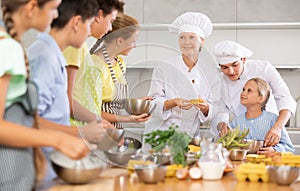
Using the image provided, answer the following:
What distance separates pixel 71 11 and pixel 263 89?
1488mm

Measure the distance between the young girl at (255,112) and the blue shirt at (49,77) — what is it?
1360 millimetres

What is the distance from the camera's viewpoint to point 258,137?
7.90 ft

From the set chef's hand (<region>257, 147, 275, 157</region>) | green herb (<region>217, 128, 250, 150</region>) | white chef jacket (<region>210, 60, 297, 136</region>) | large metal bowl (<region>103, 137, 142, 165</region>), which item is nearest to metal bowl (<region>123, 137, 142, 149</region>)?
large metal bowl (<region>103, 137, 142, 165</region>)

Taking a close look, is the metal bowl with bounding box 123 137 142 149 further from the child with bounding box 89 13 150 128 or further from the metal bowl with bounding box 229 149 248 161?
the metal bowl with bounding box 229 149 248 161

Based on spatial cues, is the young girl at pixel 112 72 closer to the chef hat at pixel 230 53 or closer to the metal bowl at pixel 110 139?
the metal bowl at pixel 110 139

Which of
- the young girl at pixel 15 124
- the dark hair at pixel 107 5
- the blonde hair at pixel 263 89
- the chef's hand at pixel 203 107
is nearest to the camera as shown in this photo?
the young girl at pixel 15 124

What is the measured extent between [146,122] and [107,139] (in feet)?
1.46

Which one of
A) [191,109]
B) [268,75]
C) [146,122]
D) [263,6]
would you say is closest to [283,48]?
[263,6]

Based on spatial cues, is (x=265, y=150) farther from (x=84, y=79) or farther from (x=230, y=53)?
(x=84, y=79)

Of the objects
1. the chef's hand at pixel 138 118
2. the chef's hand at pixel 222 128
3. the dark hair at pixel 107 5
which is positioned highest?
the dark hair at pixel 107 5

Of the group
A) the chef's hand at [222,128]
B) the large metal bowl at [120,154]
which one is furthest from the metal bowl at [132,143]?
the chef's hand at [222,128]

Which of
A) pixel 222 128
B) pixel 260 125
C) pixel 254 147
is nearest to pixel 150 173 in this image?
pixel 254 147

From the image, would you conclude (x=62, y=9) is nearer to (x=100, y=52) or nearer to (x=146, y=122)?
(x=100, y=52)

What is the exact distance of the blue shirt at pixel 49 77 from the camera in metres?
1.18
